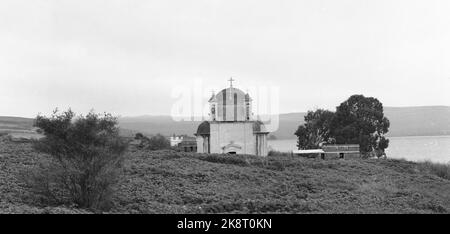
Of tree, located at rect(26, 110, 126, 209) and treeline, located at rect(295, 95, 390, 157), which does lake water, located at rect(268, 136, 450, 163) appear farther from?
tree, located at rect(26, 110, 126, 209)

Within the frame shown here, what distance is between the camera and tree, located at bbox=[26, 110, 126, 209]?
633 inches

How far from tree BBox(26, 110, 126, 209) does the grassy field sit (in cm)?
73

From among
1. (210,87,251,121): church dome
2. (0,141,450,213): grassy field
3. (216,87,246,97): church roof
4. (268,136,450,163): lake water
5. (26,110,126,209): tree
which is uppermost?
(216,87,246,97): church roof

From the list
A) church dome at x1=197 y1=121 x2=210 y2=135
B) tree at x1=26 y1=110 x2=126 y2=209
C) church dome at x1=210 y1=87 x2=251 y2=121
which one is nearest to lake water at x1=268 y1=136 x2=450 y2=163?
church dome at x1=210 y1=87 x2=251 y2=121

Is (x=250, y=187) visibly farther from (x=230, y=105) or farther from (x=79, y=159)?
(x=230, y=105)

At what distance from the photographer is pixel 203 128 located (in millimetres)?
44781

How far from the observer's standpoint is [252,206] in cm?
1625

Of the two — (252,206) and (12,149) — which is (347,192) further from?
(12,149)

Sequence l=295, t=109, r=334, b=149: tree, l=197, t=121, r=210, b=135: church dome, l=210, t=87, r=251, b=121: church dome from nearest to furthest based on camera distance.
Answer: l=210, t=87, r=251, b=121: church dome → l=197, t=121, r=210, b=135: church dome → l=295, t=109, r=334, b=149: tree

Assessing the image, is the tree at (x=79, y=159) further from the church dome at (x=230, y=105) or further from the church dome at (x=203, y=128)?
the church dome at (x=203, y=128)

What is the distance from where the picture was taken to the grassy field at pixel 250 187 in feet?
53.3

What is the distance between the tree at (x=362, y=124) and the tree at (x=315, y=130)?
4.84 feet
